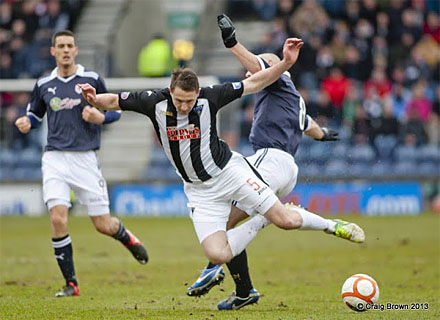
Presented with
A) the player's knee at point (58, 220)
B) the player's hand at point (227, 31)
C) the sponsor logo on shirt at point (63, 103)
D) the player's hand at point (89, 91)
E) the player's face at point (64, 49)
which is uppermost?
the player's hand at point (227, 31)

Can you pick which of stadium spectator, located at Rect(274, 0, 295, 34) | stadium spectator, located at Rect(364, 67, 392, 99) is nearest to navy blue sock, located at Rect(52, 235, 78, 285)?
stadium spectator, located at Rect(364, 67, 392, 99)

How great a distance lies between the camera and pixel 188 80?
7.85 m

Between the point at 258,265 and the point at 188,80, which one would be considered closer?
the point at 188,80

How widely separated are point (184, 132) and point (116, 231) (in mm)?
2783

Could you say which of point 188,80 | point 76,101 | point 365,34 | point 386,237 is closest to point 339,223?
point 188,80

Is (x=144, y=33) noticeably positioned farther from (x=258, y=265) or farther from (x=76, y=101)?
(x=76, y=101)

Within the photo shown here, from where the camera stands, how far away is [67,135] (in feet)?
33.3

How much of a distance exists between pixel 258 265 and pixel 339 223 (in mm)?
4273

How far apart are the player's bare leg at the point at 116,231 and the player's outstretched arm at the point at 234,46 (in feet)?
9.10

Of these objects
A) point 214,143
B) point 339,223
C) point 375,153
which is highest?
point 214,143

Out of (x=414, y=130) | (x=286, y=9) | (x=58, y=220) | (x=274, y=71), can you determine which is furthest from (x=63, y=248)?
(x=286, y=9)

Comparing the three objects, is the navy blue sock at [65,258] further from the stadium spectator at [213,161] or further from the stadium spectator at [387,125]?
the stadium spectator at [387,125]

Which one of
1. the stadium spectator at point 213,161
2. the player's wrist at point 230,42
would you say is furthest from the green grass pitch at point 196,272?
the player's wrist at point 230,42

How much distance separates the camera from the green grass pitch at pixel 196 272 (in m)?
8.41
